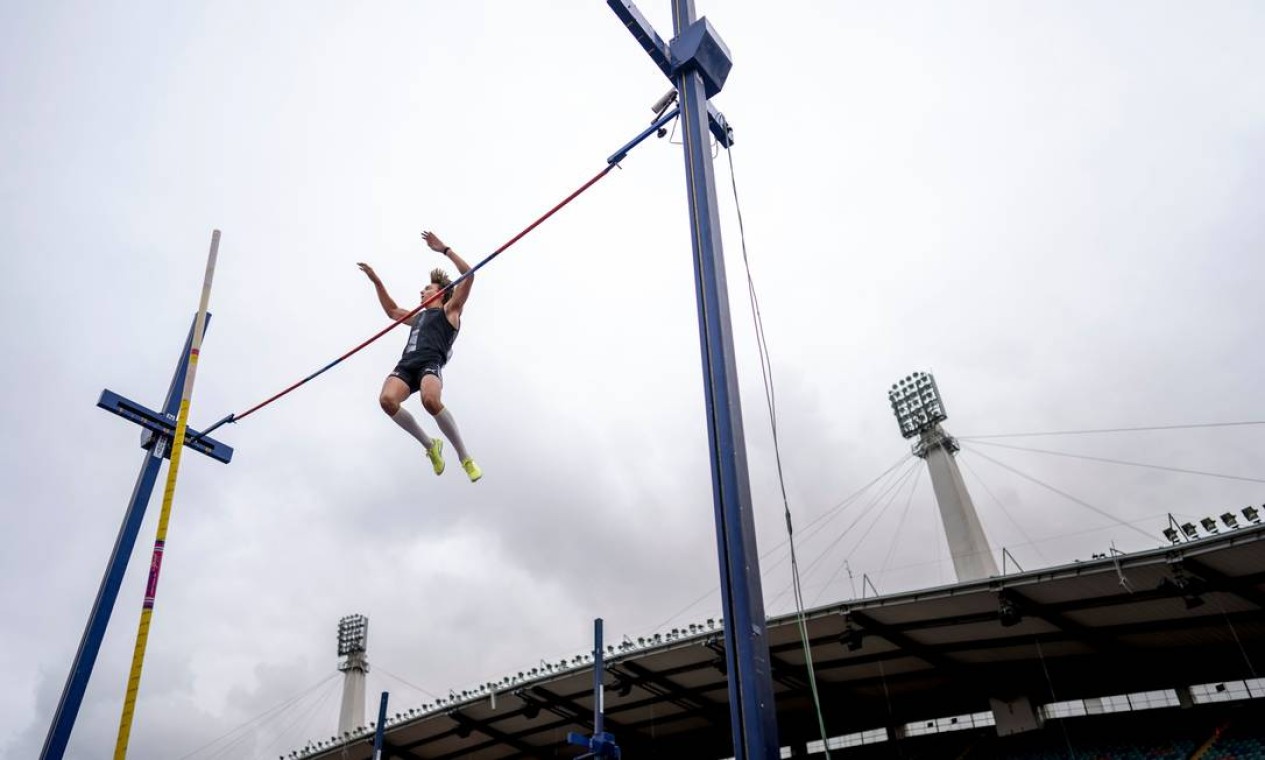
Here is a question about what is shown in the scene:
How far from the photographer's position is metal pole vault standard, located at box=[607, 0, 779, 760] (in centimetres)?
383

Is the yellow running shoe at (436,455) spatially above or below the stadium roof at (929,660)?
below

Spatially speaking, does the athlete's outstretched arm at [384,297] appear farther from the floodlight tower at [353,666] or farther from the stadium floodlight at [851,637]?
the floodlight tower at [353,666]

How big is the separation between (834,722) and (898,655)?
4.68 m

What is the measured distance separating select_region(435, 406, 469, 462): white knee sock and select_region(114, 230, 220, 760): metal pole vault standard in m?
1.87

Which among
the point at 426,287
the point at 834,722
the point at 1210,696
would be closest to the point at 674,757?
the point at 834,722

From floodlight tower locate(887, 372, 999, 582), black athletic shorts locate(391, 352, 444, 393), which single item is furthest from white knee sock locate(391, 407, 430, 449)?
floodlight tower locate(887, 372, 999, 582)

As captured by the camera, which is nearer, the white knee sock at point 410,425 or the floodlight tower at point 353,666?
the white knee sock at point 410,425

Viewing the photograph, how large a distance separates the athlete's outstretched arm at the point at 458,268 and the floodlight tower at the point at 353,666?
41.9m

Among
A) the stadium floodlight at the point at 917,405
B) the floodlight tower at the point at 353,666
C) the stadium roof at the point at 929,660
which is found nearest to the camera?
the stadium roof at the point at 929,660

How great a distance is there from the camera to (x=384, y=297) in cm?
770

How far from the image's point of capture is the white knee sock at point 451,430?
6.86 meters

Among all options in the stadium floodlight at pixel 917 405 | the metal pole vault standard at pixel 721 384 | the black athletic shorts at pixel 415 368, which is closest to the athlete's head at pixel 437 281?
the black athletic shorts at pixel 415 368

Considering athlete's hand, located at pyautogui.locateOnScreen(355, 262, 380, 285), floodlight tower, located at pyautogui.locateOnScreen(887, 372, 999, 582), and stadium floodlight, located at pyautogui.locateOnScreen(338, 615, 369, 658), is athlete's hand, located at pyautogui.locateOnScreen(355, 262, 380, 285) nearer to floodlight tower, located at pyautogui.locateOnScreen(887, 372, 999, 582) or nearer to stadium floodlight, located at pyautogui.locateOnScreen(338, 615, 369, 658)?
floodlight tower, located at pyautogui.locateOnScreen(887, 372, 999, 582)

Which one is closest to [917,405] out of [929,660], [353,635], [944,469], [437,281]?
[944,469]
